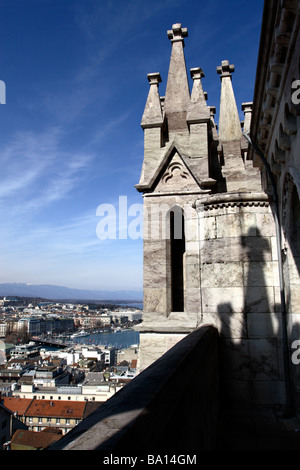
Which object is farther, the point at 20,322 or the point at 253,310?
the point at 20,322

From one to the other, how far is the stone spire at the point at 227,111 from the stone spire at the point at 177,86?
6.26 feet

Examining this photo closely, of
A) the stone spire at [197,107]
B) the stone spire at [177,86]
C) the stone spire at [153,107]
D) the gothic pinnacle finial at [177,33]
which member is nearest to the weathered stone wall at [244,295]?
the stone spire at [197,107]

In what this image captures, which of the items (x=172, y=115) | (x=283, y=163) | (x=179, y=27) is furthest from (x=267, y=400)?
(x=179, y=27)

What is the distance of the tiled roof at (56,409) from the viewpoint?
4675 centimetres

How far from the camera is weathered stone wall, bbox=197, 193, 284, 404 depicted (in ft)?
19.3

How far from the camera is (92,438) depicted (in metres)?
1.68

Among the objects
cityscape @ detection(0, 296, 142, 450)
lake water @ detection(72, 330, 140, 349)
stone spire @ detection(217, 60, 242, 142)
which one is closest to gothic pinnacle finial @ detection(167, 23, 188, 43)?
stone spire @ detection(217, 60, 242, 142)

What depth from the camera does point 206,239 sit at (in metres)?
6.58

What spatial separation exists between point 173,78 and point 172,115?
1107 mm

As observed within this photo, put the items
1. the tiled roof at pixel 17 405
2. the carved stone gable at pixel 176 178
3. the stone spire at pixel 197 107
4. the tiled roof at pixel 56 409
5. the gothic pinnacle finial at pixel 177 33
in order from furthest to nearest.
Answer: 1. the tiled roof at pixel 17 405
2. the tiled roof at pixel 56 409
3. the gothic pinnacle finial at pixel 177 33
4. the stone spire at pixel 197 107
5. the carved stone gable at pixel 176 178

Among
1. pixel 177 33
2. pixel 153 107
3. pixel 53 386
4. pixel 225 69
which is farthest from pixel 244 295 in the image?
pixel 53 386

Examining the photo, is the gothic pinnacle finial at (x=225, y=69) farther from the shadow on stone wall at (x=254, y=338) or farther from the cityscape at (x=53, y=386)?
the cityscape at (x=53, y=386)

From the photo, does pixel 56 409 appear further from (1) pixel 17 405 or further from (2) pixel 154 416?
(2) pixel 154 416
